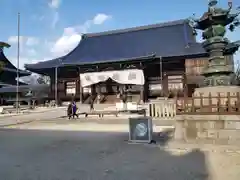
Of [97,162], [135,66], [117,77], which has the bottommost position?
[97,162]

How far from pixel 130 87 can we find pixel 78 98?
6483 millimetres

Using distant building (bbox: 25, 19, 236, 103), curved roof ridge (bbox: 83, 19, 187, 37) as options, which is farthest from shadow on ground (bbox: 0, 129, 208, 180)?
curved roof ridge (bbox: 83, 19, 187, 37)

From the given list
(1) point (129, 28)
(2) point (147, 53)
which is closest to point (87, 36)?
(1) point (129, 28)

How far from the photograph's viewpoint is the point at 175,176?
464cm

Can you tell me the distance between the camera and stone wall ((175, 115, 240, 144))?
6895mm

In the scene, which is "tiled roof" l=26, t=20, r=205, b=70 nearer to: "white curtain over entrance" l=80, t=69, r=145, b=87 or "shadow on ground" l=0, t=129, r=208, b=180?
"white curtain over entrance" l=80, t=69, r=145, b=87

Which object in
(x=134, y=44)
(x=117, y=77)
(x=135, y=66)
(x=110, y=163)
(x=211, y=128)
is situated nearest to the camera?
(x=110, y=163)

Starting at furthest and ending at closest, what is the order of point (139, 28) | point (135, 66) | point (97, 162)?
point (139, 28) < point (135, 66) < point (97, 162)

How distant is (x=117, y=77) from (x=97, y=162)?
77.8 feet

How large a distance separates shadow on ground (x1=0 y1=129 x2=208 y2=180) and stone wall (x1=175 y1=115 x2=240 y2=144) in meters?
0.76

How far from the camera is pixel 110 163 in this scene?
569 centimetres

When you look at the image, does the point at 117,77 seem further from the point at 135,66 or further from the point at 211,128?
the point at 211,128

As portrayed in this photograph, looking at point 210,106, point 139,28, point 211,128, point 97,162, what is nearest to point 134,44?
point 139,28

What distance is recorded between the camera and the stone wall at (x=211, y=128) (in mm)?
6895
